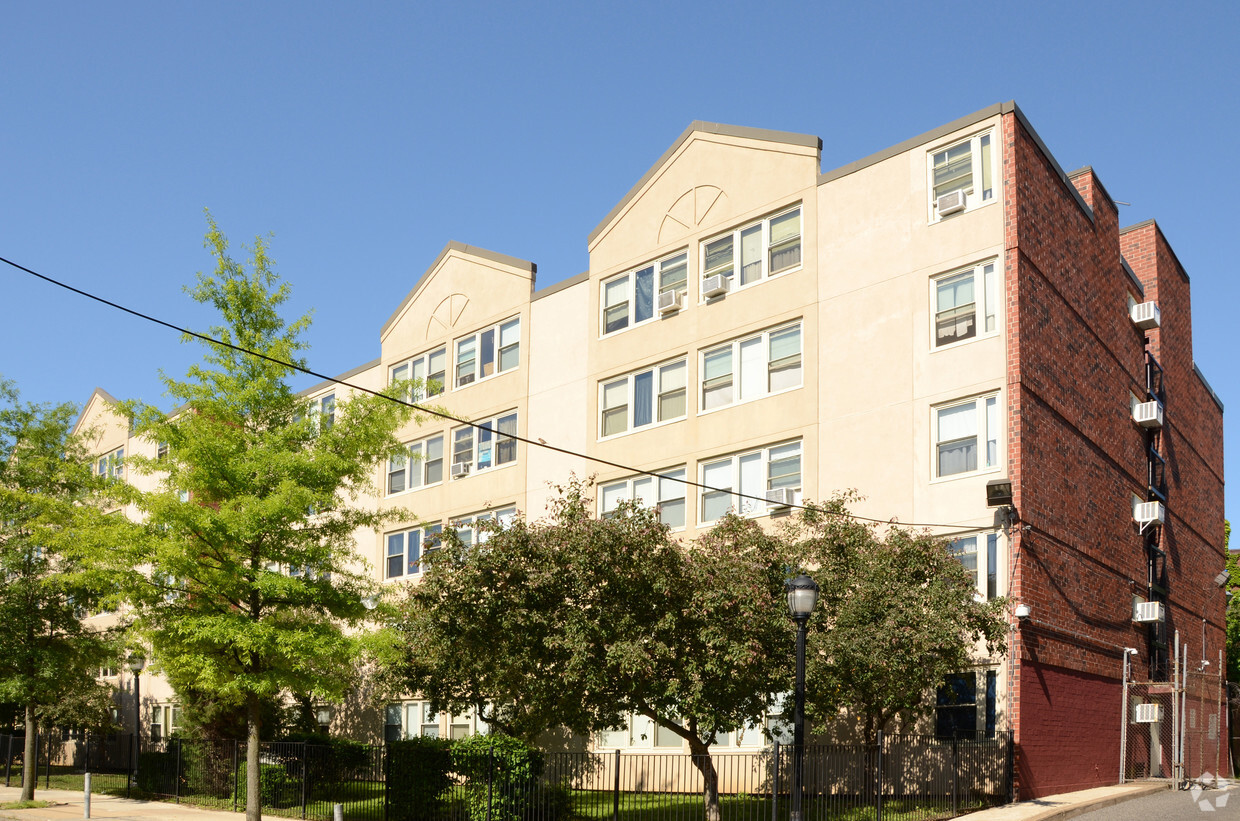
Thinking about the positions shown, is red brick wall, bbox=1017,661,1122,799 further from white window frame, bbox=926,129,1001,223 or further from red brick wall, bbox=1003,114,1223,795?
white window frame, bbox=926,129,1001,223

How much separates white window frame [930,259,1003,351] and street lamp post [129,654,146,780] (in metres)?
17.8

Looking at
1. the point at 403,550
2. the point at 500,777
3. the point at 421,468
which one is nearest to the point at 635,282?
the point at 421,468

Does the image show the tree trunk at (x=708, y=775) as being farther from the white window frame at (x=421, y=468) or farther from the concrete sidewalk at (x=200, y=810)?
the white window frame at (x=421, y=468)

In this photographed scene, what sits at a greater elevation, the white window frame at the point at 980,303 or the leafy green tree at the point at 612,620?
the white window frame at the point at 980,303

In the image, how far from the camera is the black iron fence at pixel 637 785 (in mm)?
20734

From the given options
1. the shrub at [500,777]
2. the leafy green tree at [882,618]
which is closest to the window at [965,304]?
the leafy green tree at [882,618]

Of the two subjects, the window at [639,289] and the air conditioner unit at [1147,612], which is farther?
the window at [639,289]

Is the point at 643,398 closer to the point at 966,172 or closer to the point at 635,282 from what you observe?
the point at 635,282

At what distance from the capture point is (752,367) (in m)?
29.2

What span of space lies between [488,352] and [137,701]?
1440cm

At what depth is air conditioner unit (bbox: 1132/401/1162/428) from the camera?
30969mm

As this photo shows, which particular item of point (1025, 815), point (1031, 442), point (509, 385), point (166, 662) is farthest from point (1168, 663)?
point (166, 662)

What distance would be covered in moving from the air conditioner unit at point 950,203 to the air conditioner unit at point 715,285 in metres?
5.78

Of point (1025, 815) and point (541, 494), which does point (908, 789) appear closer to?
point (1025, 815)
